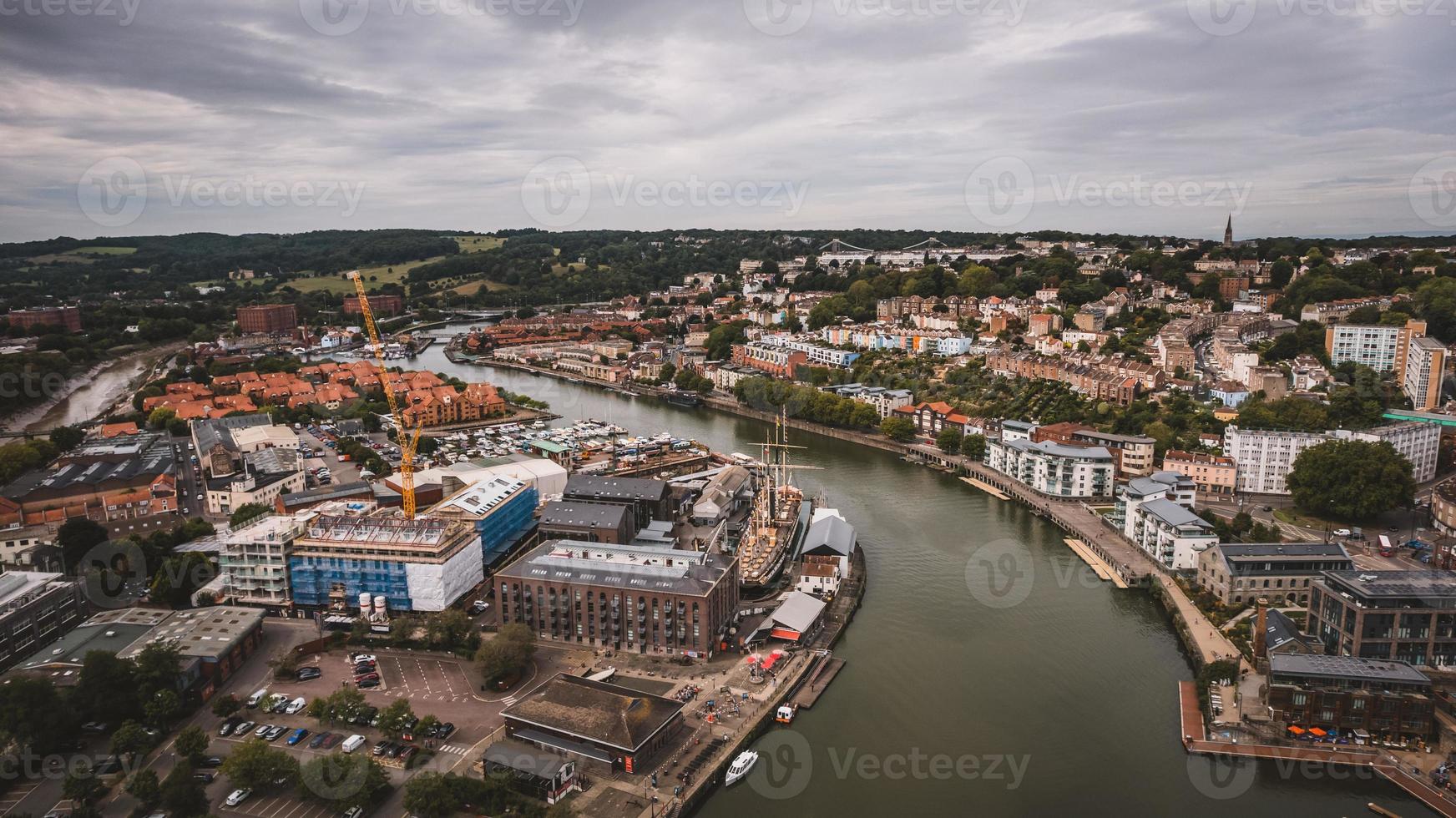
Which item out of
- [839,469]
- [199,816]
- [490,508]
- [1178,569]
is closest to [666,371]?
[839,469]

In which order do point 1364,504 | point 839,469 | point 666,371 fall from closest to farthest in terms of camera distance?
1. point 1364,504
2. point 839,469
3. point 666,371

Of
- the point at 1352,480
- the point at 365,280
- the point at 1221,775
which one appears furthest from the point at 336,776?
the point at 365,280

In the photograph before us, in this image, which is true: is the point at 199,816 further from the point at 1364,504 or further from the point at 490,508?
the point at 1364,504

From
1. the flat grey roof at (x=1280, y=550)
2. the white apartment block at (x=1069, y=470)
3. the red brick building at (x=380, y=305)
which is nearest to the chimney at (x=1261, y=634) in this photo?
the flat grey roof at (x=1280, y=550)

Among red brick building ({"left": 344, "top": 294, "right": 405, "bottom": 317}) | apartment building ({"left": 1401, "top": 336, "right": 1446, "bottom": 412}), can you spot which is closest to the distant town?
apartment building ({"left": 1401, "top": 336, "right": 1446, "bottom": 412})

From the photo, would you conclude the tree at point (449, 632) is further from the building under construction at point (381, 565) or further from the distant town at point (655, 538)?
the building under construction at point (381, 565)
